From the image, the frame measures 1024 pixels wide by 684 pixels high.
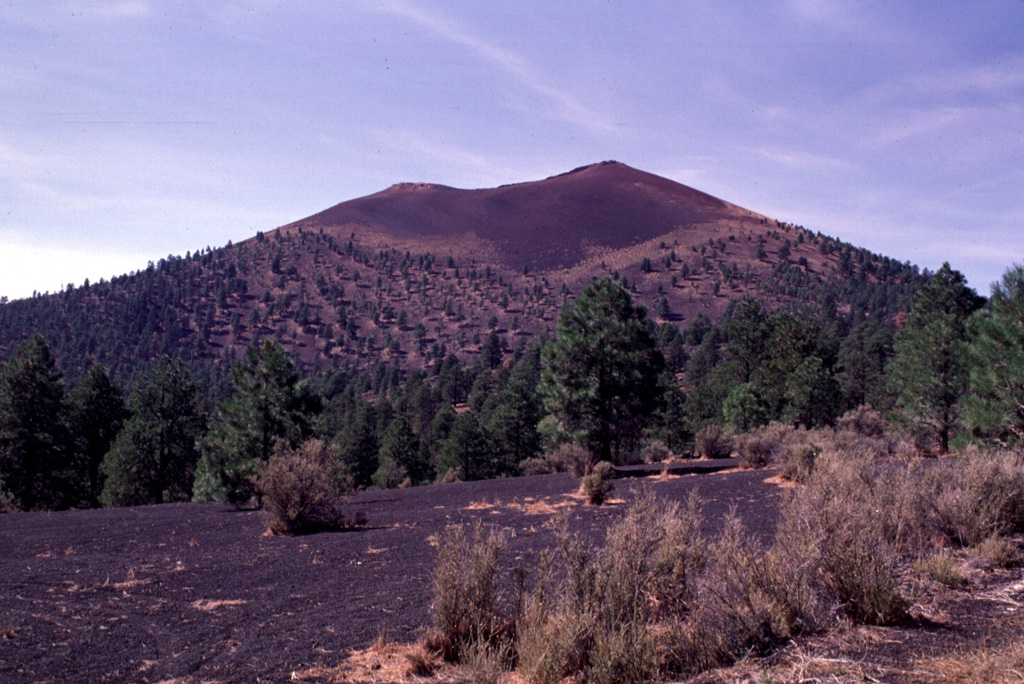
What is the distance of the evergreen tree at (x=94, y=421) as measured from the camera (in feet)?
112

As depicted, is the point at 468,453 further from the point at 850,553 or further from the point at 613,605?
the point at 613,605

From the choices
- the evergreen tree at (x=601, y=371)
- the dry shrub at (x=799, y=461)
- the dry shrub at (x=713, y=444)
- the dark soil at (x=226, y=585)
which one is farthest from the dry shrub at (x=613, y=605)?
the dry shrub at (x=713, y=444)

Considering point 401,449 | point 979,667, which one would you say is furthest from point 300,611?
point 401,449

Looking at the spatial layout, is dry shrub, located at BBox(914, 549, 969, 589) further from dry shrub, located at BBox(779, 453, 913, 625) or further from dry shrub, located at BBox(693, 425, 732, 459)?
Answer: dry shrub, located at BBox(693, 425, 732, 459)

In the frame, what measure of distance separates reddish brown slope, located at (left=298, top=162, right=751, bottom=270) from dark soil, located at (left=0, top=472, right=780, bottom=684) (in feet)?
346

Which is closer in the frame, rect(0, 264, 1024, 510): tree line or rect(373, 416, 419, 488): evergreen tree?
rect(0, 264, 1024, 510): tree line

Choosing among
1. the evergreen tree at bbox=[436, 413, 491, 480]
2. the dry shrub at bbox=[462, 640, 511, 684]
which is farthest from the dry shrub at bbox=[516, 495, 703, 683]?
the evergreen tree at bbox=[436, 413, 491, 480]

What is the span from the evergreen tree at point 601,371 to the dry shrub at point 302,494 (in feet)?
39.5

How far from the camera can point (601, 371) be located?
2430 cm

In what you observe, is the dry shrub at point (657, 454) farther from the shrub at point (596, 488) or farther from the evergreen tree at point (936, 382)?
the shrub at point (596, 488)

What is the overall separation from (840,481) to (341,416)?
53432 mm

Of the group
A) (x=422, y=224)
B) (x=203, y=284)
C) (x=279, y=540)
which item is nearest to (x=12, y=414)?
(x=279, y=540)

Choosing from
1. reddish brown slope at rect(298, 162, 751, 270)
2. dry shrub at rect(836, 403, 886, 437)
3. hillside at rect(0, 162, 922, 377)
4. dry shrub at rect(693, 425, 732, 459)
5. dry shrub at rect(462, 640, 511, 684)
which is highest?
reddish brown slope at rect(298, 162, 751, 270)

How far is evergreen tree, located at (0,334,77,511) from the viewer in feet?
93.2
